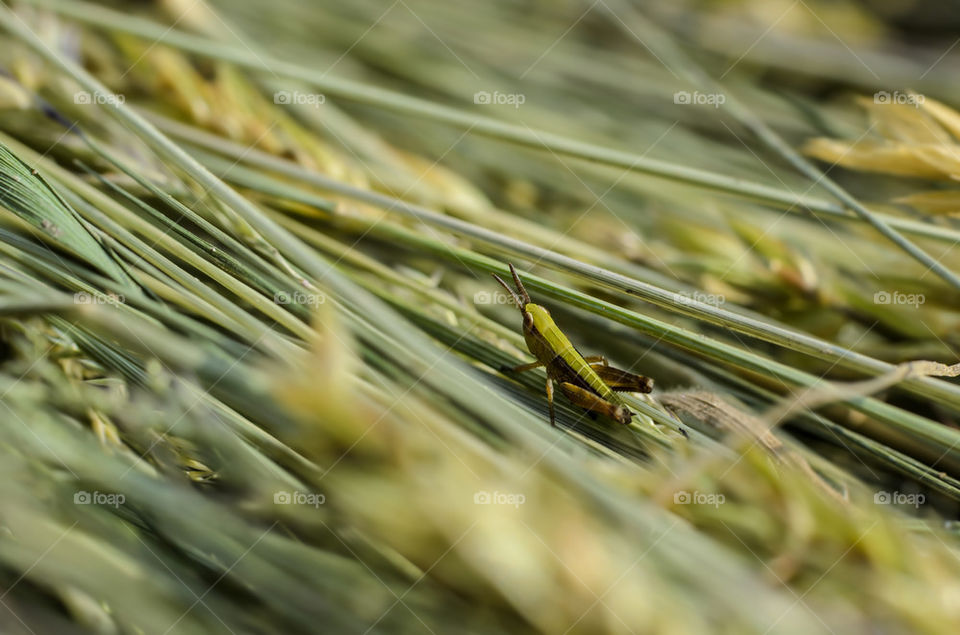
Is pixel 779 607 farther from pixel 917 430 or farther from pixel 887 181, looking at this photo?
pixel 887 181

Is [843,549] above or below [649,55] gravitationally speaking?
below

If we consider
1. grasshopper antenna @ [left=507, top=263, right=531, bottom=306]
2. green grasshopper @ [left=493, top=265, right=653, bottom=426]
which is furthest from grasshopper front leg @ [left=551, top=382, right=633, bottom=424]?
grasshopper antenna @ [left=507, top=263, right=531, bottom=306]

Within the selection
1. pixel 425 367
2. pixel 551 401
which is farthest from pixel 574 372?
pixel 425 367

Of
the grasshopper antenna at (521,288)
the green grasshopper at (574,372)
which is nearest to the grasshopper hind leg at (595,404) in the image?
the green grasshopper at (574,372)

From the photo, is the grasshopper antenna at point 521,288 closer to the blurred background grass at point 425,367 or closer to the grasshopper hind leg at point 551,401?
the blurred background grass at point 425,367

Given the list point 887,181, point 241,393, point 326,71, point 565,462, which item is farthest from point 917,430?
point 326,71

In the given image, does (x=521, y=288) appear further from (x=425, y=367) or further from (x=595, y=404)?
(x=425, y=367)

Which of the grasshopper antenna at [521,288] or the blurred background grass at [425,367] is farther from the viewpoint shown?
the grasshopper antenna at [521,288]
